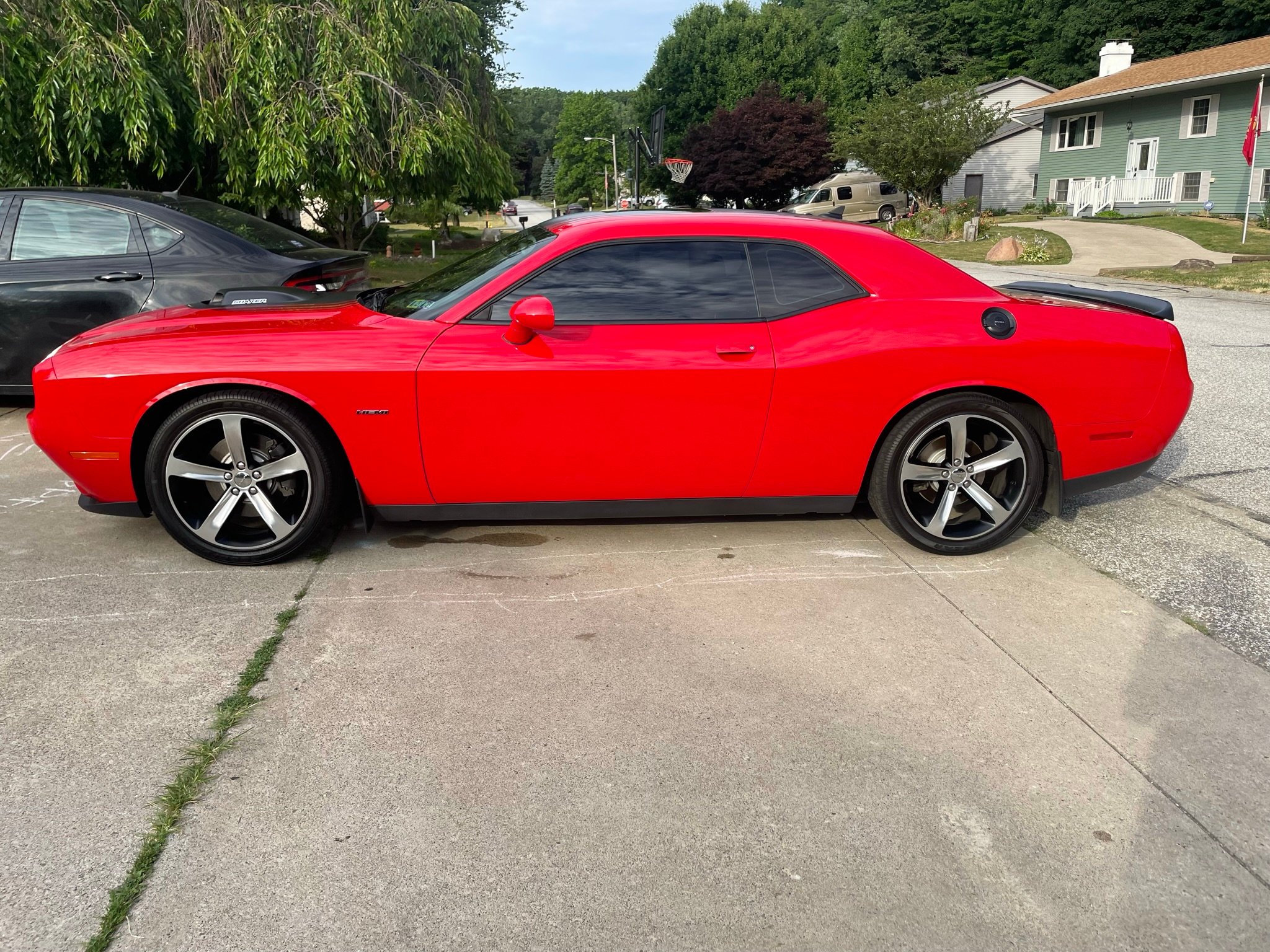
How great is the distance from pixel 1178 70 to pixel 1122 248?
14.4m

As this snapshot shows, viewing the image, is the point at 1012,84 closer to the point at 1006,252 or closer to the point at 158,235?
the point at 1006,252

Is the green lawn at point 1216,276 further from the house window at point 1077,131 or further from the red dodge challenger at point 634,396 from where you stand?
the house window at point 1077,131

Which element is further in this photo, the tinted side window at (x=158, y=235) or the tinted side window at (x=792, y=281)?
the tinted side window at (x=158, y=235)

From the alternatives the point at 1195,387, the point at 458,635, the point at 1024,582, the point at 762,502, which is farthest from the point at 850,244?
the point at 1195,387

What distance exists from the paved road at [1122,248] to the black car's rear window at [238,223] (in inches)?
699

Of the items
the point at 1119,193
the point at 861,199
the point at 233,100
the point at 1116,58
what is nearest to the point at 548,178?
the point at 861,199

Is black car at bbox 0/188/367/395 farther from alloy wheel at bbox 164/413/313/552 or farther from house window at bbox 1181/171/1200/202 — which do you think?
house window at bbox 1181/171/1200/202

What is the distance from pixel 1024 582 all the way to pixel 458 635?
2.28m

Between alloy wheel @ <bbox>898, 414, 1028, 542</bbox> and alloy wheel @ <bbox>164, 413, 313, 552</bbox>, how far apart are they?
2.53m

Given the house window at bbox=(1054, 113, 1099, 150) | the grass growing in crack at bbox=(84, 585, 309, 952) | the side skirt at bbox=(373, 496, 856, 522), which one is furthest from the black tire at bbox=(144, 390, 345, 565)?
the house window at bbox=(1054, 113, 1099, 150)

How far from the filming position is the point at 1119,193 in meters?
36.3

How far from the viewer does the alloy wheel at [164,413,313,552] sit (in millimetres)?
4098

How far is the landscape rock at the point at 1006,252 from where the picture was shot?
78.4 ft

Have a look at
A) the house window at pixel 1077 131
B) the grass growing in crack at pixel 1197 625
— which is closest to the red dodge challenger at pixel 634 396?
the grass growing in crack at pixel 1197 625
